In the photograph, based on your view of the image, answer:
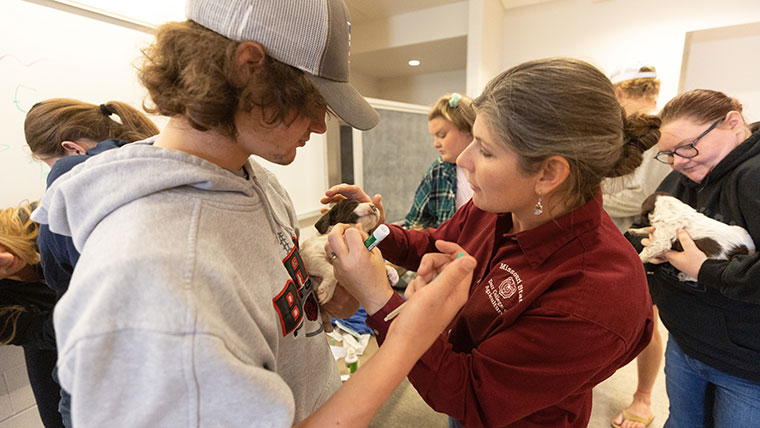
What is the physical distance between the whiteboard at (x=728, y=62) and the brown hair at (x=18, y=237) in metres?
5.97

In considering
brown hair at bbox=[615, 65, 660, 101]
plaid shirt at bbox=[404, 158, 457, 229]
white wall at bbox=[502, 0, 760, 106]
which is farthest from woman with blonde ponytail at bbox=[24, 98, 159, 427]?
white wall at bbox=[502, 0, 760, 106]

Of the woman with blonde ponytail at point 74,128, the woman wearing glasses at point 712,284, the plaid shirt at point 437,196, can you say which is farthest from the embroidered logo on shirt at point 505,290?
the plaid shirt at point 437,196

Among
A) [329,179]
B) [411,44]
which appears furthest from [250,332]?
[411,44]

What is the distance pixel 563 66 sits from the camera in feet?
2.58

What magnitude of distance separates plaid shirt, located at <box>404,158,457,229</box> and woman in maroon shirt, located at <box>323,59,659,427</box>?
1.55 metres

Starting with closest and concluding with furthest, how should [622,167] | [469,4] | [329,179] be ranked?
1. [622,167]
2. [329,179]
3. [469,4]

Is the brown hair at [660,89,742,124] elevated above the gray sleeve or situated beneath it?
elevated above

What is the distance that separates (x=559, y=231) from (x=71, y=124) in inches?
75.6

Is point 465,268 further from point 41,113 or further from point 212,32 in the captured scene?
point 41,113

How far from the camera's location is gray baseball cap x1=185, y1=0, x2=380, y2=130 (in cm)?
54

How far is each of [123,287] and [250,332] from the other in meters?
0.17

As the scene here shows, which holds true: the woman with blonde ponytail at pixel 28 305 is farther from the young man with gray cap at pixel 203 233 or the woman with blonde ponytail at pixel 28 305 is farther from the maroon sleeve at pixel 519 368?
the maroon sleeve at pixel 519 368

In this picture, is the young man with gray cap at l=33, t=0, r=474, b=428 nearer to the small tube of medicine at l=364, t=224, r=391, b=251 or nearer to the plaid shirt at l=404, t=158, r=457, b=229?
the small tube of medicine at l=364, t=224, r=391, b=251

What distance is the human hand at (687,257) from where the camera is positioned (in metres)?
1.26
